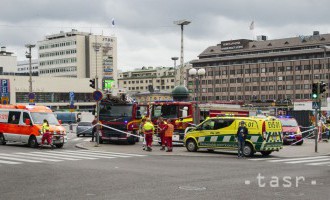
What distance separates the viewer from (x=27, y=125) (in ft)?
95.0

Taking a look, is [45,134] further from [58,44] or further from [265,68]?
[58,44]

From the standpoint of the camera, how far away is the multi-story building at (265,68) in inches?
5399

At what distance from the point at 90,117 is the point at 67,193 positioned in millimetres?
59556

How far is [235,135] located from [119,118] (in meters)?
9.34

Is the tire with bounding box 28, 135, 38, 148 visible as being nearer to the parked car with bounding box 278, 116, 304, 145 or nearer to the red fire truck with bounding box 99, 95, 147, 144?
the red fire truck with bounding box 99, 95, 147, 144

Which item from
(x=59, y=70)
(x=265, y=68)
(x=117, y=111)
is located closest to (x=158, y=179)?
(x=117, y=111)

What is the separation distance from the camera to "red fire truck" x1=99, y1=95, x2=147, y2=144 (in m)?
31.7

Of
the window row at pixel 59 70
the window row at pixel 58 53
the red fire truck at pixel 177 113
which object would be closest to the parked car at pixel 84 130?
the red fire truck at pixel 177 113

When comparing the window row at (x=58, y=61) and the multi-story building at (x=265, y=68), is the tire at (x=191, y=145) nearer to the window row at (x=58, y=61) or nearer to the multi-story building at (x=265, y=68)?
the multi-story building at (x=265, y=68)

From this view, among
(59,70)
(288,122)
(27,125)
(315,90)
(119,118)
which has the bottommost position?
(288,122)

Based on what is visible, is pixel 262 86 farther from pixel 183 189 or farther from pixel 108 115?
pixel 183 189

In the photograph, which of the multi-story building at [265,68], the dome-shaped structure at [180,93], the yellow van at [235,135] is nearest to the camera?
the yellow van at [235,135]

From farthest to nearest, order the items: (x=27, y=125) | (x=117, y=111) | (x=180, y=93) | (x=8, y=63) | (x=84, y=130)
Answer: (x=8, y=63), (x=84, y=130), (x=180, y=93), (x=117, y=111), (x=27, y=125)

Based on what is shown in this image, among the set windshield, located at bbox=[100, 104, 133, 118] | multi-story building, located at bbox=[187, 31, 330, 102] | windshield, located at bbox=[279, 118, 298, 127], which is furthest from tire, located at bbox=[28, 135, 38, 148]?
multi-story building, located at bbox=[187, 31, 330, 102]
